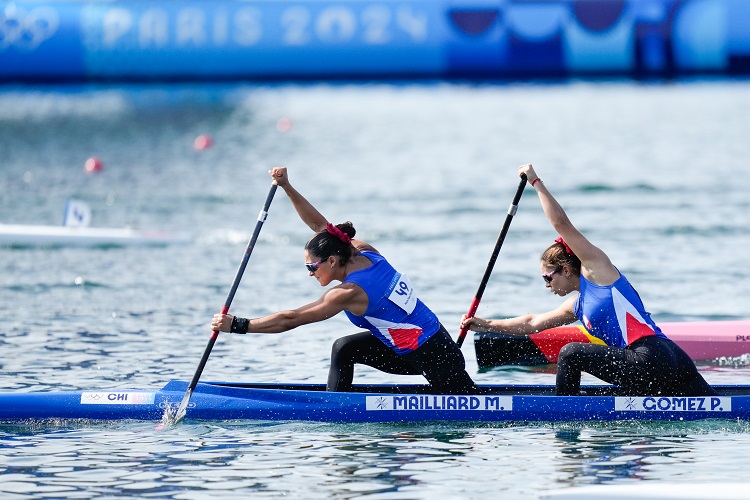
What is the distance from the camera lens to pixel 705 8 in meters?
44.7

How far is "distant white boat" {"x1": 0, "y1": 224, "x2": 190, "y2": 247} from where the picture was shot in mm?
19312

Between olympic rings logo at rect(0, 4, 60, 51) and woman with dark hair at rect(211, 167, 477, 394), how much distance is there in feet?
130

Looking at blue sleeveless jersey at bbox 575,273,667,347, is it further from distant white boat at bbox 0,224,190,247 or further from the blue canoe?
distant white boat at bbox 0,224,190,247

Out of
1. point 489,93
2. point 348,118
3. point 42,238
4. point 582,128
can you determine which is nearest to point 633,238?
point 42,238

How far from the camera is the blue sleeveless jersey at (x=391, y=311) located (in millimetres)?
9336

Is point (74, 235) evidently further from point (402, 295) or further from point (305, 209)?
point (402, 295)

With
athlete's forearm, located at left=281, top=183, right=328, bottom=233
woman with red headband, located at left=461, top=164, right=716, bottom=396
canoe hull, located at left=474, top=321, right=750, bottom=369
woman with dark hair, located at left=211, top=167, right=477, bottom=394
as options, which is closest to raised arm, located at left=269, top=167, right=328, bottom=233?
athlete's forearm, located at left=281, top=183, right=328, bottom=233

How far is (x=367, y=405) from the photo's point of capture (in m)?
9.64

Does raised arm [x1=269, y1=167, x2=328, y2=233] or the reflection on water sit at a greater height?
raised arm [x1=269, y1=167, x2=328, y2=233]

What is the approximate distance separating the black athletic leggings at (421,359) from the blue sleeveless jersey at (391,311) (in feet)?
0.23

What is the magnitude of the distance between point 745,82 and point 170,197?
29.2m

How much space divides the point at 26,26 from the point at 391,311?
134ft

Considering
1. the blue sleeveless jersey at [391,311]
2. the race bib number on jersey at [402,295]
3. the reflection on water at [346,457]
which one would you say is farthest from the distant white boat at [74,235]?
the race bib number on jersey at [402,295]

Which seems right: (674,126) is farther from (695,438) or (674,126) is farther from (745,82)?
(695,438)
